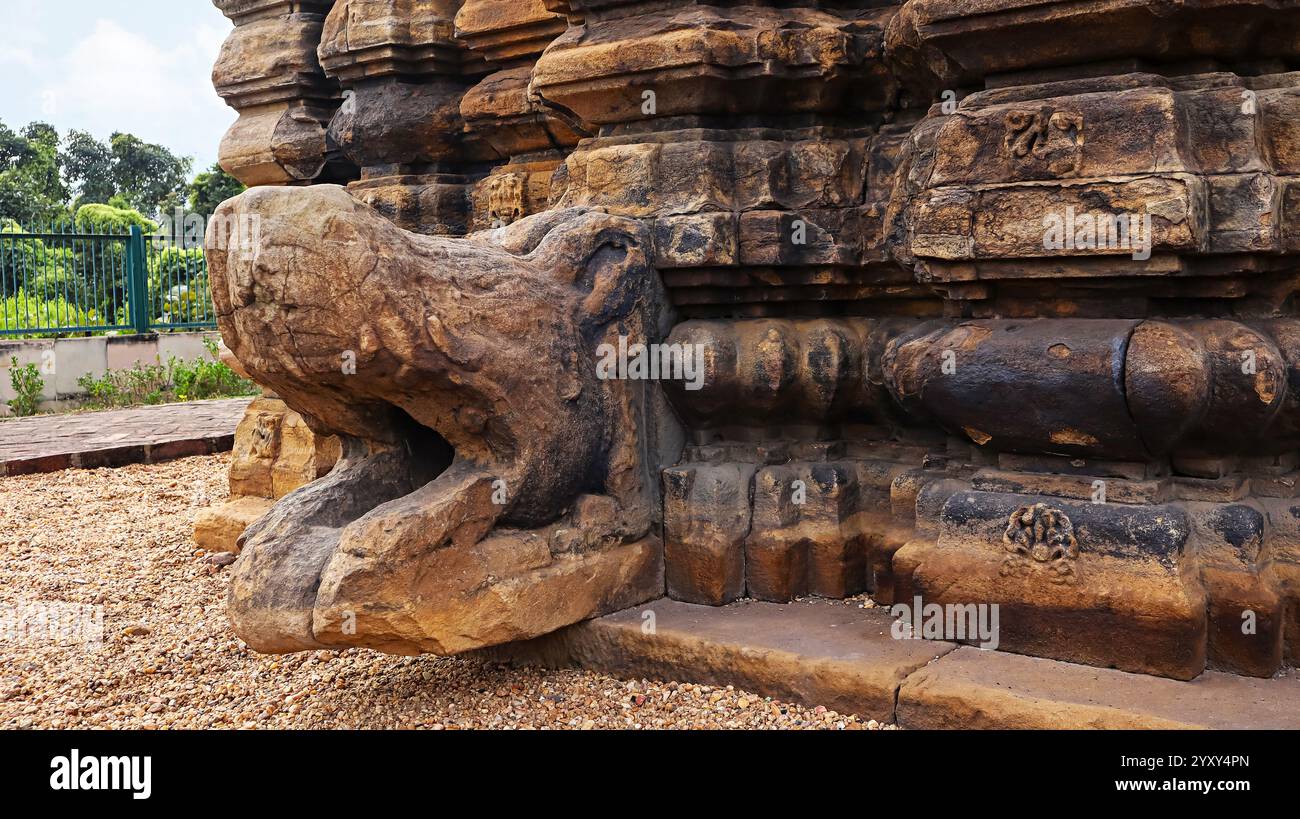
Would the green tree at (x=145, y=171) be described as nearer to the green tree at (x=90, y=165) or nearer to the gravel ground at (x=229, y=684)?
the green tree at (x=90, y=165)

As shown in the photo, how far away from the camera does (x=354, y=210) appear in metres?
2.79

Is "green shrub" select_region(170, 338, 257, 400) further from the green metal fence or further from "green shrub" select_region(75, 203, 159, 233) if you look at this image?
"green shrub" select_region(75, 203, 159, 233)

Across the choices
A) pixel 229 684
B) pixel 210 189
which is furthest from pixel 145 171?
pixel 229 684

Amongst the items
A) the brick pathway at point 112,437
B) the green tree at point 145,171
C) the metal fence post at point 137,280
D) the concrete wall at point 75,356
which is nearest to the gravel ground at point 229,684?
the brick pathway at point 112,437

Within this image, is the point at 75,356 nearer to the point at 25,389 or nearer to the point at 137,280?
the point at 25,389

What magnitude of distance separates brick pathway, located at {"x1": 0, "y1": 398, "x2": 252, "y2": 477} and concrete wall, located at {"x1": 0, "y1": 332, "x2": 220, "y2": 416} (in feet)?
5.82

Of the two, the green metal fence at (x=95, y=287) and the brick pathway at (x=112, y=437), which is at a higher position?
the green metal fence at (x=95, y=287)

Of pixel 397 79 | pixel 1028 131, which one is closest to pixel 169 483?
pixel 397 79

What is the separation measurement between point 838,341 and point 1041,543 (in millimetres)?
901

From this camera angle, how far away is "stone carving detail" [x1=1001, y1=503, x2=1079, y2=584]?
283 centimetres

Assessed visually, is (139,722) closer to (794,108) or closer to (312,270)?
(312,270)

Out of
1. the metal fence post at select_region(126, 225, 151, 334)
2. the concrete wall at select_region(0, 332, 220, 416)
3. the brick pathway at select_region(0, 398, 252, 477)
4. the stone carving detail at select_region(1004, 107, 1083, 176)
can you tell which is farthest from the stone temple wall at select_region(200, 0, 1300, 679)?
the metal fence post at select_region(126, 225, 151, 334)

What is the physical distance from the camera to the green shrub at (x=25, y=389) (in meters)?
11.4

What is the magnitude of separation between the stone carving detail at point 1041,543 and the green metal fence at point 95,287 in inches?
438
